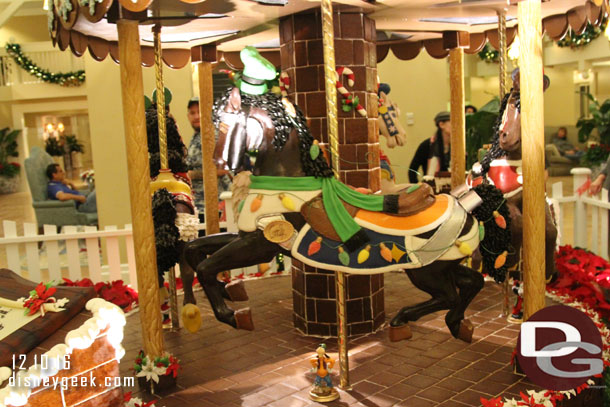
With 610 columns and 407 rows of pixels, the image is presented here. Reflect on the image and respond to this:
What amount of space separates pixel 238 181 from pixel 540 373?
6.45ft

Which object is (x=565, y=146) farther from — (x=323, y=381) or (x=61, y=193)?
(x=323, y=381)

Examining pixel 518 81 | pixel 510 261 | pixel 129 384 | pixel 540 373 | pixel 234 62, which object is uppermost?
pixel 234 62

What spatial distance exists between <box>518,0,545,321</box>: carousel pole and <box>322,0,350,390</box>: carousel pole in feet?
3.55

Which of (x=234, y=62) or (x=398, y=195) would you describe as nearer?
(x=398, y=195)

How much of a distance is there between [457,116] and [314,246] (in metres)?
2.87

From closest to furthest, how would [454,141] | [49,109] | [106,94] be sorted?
1. [454,141]
2. [106,94]
3. [49,109]

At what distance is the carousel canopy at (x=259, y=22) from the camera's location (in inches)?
154

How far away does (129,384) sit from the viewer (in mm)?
3986

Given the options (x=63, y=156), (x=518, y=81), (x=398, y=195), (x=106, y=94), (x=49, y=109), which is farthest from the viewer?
(x=63, y=156)

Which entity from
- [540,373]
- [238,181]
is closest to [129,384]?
[238,181]

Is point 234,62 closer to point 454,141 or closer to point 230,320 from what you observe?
point 454,141

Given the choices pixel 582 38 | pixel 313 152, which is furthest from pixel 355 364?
pixel 582 38

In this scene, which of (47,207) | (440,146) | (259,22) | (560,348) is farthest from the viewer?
(47,207)

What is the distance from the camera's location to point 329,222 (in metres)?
3.76
